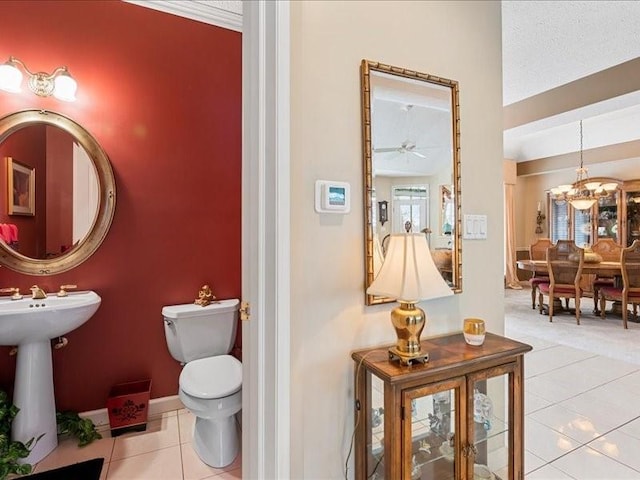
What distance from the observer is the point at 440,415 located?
52.1 inches

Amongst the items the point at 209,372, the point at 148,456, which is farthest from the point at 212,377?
the point at 148,456

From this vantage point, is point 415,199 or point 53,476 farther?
point 53,476

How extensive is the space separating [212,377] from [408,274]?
127 cm

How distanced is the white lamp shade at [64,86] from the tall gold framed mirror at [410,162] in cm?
175

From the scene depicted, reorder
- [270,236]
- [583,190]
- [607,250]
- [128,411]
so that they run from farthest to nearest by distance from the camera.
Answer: [583,190] → [607,250] → [128,411] → [270,236]

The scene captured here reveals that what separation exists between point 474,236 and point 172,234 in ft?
6.14

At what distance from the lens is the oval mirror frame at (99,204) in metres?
1.95

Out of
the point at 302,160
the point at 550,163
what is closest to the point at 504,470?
the point at 302,160

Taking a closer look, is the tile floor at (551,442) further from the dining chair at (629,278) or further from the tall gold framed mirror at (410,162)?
the dining chair at (629,278)

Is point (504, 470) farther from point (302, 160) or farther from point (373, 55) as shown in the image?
point (373, 55)

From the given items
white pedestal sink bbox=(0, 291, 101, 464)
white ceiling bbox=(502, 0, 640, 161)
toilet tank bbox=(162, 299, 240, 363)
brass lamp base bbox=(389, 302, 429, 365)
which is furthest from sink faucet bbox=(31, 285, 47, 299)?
white ceiling bbox=(502, 0, 640, 161)

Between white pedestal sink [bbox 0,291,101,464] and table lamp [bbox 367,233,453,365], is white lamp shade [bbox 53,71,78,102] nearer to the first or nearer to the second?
white pedestal sink [bbox 0,291,101,464]

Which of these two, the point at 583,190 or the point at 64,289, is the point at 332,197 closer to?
the point at 64,289

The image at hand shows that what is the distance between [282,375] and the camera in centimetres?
116
